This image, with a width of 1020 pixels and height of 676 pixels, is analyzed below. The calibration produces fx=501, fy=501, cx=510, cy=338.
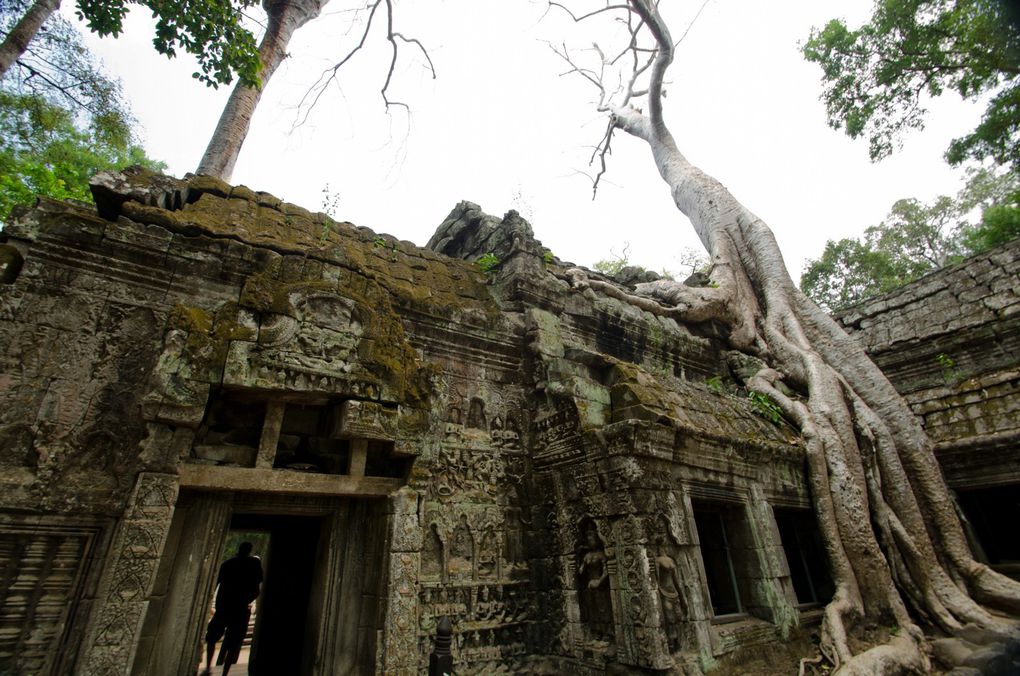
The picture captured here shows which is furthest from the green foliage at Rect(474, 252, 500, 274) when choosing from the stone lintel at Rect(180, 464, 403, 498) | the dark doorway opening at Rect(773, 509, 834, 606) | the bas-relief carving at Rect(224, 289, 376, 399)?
the dark doorway opening at Rect(773, 509, 834, 606)

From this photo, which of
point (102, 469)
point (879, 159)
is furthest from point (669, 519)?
point (879, 159)

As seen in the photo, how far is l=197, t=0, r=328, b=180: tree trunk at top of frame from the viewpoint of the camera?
9.46 metres

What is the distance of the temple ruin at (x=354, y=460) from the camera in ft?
10.6

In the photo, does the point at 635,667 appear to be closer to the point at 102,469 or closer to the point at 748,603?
the point at 748,603

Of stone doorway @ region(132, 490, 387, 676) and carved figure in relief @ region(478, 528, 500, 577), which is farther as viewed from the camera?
carved figure in relief @ region(478, 528, 500, 577)

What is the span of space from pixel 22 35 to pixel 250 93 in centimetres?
437

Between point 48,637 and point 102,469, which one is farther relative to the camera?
point 102,469

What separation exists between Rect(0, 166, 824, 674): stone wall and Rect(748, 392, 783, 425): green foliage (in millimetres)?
861

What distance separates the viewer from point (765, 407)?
6.98m

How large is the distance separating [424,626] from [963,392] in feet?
27.2

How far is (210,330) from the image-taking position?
3.41 m

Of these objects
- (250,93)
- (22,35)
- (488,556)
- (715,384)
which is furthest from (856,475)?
(250,93)

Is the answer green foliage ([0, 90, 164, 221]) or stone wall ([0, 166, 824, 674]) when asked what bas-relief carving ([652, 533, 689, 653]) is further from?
green foliage ([0, 90, 164, 221])

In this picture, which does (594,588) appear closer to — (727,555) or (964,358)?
(727,555)
